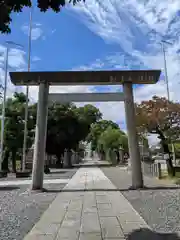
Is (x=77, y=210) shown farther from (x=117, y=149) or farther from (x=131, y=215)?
(x=117, y=149)

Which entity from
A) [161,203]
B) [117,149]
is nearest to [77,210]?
[161,203]

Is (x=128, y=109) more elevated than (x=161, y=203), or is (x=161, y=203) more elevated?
(x=128, y=109)

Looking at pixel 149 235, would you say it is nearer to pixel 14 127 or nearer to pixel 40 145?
pixel 40 145

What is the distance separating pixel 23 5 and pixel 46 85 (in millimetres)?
8609

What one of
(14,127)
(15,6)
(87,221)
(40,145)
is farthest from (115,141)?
(15,6)

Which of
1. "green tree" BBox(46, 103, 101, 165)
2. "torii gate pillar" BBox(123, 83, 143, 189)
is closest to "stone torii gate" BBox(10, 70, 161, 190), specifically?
"torii gate pillar" BBox(123, 83, 143, 189)

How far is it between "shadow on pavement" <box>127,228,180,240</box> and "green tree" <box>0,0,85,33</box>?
12.3 ft

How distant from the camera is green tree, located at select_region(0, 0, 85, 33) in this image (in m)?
3.27

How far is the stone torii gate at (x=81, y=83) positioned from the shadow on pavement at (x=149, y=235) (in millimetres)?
6524

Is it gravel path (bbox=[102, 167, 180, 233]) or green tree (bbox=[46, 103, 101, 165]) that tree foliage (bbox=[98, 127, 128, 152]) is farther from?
gravel path (bbox=[102, 167, 180, 233])

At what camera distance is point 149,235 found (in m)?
4.92

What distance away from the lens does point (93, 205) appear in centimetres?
805

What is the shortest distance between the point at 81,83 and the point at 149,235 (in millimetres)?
7940

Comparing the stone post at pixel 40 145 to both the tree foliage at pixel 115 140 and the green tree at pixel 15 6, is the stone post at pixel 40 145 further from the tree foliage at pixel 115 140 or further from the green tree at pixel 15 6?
the tree foliage at pixel 115 140
